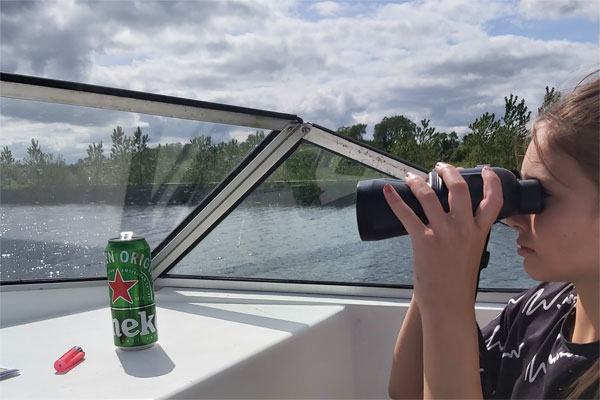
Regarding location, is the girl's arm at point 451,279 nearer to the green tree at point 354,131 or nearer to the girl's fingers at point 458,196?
the girl's fingers at point 458,196

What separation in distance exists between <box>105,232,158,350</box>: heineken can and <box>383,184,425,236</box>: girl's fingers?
0.57 meters

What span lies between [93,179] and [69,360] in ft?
2.06

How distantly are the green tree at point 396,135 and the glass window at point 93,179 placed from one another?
0.35m

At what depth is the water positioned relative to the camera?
5.09 ft

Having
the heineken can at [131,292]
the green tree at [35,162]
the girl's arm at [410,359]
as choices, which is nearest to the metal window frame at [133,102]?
the green tree at [35,162]

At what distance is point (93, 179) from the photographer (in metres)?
1.56

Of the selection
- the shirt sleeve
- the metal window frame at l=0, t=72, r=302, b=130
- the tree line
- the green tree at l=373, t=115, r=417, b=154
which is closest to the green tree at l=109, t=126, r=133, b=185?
the tree line

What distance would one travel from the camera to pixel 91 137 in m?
1.52

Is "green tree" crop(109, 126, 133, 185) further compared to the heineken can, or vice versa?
"green tree" crop(109, 126, 133, 185)

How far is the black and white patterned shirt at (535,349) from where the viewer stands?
0.73m

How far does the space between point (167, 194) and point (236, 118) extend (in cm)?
31

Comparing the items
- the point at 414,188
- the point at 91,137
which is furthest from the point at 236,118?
the point at 414,188

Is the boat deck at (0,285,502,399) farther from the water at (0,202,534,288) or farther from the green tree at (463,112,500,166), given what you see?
the green tree at (463,112,500,166)

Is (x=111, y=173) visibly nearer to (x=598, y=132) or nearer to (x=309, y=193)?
(x=309, y=193)
